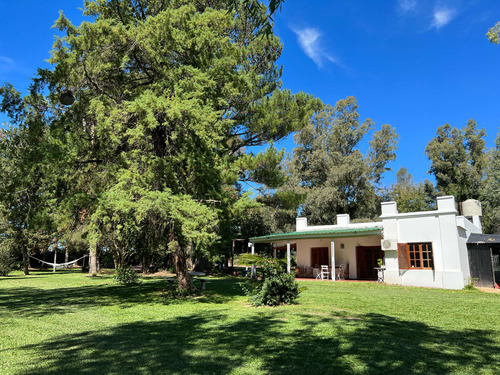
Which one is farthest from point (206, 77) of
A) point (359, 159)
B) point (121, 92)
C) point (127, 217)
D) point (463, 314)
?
point (359, 159)

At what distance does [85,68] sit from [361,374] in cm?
999

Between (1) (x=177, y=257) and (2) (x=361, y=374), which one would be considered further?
(1) (x=177, y=257)

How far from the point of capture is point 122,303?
29.7 ft

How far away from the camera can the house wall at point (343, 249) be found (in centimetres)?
1775

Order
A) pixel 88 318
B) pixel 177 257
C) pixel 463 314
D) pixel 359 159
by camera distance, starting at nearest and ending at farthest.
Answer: pixel 88 318
pixel 463 314
pixel 177 257
pixel 359 159

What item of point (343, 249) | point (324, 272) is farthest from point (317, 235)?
point (343, 249)

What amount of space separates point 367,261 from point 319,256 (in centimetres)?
273

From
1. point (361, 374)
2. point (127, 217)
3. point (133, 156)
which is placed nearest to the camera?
point (361, 374)

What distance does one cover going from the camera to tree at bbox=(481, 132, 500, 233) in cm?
2711

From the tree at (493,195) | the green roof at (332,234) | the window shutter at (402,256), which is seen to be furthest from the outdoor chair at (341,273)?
the tree at (493,195)

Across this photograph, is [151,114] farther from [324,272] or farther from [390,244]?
[324,272]

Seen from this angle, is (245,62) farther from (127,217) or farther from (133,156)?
(127,217)

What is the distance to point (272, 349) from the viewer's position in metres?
4.48

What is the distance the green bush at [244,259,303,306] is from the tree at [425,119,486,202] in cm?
3066
